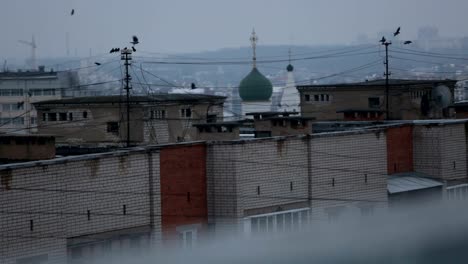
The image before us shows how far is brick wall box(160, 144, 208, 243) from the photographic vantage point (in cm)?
712

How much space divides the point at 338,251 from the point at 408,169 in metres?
2.51

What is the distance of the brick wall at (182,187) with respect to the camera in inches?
280

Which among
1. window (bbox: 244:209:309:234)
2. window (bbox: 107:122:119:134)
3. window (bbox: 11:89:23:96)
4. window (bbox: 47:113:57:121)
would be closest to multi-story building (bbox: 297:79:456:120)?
window (bbox: 107:122:119:134)

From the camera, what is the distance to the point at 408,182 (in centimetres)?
894

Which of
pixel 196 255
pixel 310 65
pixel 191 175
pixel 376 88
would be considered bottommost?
pixel 196 255

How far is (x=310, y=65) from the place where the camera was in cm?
11100

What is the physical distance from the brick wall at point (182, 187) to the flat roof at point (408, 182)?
1.87 metres

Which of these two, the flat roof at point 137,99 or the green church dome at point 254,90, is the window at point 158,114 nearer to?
the flat roof at point 137,99

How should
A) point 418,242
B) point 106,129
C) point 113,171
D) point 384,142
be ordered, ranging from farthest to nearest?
point 106,129
point 384,142
point 418,242
point 113,171

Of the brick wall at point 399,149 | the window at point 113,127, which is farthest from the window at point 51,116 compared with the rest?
the brick wall at point 399,149

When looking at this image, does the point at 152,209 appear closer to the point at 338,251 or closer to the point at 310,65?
the point at 338,251

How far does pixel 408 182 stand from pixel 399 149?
292 millimetres

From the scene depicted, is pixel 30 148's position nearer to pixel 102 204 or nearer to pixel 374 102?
pixel 102 204

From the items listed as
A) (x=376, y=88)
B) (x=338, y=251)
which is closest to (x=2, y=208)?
(x=338, y=251)
